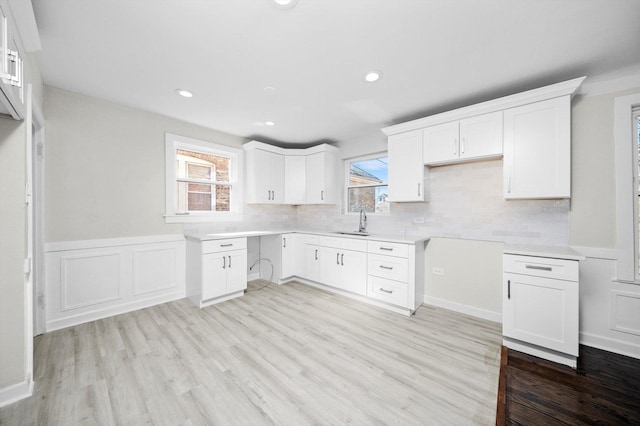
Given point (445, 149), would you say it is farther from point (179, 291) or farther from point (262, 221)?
point (179, 291)

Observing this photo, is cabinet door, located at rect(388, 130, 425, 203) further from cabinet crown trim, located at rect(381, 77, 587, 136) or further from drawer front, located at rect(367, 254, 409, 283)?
drawer front, located at rect(367, 254, 409, 283)

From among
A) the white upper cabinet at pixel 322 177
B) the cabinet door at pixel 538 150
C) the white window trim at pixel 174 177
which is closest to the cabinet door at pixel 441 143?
the cabinet door at pixel 538 150

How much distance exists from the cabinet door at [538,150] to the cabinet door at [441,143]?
0.46 m

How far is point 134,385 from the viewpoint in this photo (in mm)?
1716

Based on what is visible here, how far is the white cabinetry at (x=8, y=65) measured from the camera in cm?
117

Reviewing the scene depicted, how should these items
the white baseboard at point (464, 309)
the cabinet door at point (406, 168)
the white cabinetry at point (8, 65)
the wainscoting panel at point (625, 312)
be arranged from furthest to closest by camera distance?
1. the cabinet door at point (406, 168)
2. the white baseboard at point (464, 309)
3. the wainscoting panel at point (625, 312)
4. the white cabinetry at point (8, 65)

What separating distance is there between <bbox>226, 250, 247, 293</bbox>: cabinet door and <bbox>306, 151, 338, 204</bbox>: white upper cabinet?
1.61 meters

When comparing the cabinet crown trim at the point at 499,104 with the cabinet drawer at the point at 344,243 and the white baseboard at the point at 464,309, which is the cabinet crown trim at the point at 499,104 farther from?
the white baseboard at the point at 464,309

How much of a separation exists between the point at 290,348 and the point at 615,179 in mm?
3309

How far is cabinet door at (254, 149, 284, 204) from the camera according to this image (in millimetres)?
4078

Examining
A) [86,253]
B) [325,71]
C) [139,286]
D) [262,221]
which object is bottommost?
[139,286]

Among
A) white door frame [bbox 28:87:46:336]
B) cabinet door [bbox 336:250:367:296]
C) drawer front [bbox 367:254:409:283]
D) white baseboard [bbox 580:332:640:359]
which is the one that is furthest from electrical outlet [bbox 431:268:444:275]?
white door frame [bbox 28:87:46:336]

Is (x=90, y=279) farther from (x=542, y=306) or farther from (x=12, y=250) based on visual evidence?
(x=542, y=306)

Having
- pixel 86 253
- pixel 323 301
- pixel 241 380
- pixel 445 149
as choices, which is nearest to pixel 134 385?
pixel 241 380
